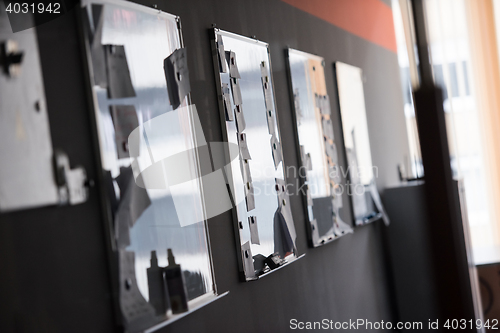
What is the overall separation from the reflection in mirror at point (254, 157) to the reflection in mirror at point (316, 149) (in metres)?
0.23

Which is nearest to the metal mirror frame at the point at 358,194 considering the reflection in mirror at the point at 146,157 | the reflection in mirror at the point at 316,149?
the reflection in mirror at the point at 316,149

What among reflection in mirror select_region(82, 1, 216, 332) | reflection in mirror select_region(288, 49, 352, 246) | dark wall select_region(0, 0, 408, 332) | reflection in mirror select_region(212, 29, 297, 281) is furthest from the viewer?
reflection in mirror select_region(288, 49, 352, 246)

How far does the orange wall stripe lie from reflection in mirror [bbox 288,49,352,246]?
0.91 feet

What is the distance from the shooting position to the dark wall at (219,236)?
0.94m

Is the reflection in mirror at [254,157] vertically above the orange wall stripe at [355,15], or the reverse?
the orange wall stripe at [355,15]

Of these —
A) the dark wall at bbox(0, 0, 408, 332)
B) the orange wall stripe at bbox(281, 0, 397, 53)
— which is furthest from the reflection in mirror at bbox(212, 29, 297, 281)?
the orange wall stripe at bbox(281, 0, 397, 53)

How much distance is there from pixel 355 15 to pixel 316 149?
1050 mm

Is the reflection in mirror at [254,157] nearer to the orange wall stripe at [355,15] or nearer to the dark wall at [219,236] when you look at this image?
the dark wall at [219,236]

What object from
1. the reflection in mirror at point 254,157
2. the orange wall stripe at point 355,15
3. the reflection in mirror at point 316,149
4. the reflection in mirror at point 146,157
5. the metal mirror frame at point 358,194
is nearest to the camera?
the reflection in mirror at point 146,157

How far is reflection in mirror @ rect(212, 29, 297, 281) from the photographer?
1.59 metres

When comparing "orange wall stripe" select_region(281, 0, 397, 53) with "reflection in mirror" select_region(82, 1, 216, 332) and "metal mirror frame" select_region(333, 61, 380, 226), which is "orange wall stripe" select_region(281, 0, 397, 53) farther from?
"reflection in mirror" select_region(82, 1, 216, 332)

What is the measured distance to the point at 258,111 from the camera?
1.78 metres

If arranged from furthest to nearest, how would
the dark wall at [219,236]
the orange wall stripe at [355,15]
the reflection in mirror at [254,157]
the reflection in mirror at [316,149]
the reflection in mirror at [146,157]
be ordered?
1. the orange wall stripe at [355,15]
2. the reflection in mirror at [316,149]
3. the reflection in mirror at [254,157]
4. the reflection in mirror at [146,157]
5. the dark wall at [219,236]

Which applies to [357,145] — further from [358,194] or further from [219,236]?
[219,236]
